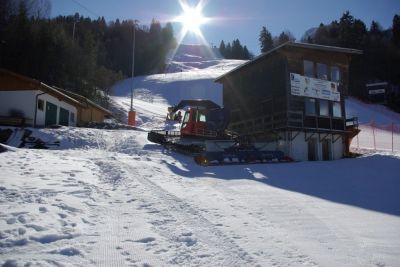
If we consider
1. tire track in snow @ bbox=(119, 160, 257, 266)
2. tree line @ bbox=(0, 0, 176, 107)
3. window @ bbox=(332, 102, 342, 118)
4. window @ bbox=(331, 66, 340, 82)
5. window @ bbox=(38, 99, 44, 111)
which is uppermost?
tree line @ bbox=(0, 0, 176, 107)

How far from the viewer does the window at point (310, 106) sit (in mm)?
24131

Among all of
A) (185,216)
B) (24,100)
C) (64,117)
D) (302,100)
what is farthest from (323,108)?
(24,100)

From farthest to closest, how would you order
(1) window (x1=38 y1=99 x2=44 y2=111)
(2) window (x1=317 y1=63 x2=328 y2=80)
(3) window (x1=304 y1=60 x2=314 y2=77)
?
(1) window (x1=38 y1=99 x2=44 y2=111) → (2) window (x1=317 y1=63 x2=328 y2=80) → (3) window (x1=304 y1=60 x2=314 y2=77)

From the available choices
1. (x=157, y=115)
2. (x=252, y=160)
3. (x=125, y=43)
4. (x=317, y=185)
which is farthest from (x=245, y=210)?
(x=125, y=43)

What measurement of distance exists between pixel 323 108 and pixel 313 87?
1633mm

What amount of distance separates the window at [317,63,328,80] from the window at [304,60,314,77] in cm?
54

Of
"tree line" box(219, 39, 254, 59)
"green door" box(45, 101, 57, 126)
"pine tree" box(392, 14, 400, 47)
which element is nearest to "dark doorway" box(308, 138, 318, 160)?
"green door" box(45, 101, 57, 126)

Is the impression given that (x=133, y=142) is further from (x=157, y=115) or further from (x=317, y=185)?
(x=157, y=115)

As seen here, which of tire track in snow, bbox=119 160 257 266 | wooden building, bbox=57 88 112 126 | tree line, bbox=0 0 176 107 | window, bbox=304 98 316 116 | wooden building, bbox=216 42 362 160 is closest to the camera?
tire track in snow, bbox=119 160 257 266

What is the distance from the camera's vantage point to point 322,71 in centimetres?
2525

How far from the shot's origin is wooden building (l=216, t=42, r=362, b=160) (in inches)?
926

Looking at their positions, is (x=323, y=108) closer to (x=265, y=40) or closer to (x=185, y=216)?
(x=185, y=216)

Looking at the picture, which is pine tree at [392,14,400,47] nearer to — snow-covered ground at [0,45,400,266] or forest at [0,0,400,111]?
forest at [0,0,400,111]

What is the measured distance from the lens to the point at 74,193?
8641 mm
